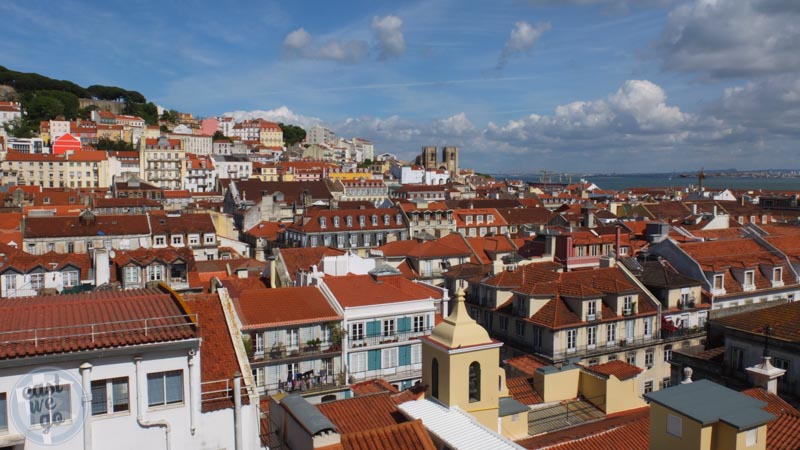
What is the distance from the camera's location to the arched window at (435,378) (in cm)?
1375

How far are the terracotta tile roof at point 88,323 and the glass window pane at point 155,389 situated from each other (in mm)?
801

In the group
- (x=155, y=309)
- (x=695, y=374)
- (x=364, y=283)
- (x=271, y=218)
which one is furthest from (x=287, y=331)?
(x=271, y=218)

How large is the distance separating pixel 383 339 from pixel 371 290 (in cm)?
282

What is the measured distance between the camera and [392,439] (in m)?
10.9

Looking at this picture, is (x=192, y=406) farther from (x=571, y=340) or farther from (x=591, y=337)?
(x=591, y=337)

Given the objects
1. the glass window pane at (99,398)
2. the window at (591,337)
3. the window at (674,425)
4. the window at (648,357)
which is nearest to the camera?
the glass window pane at (99,398)

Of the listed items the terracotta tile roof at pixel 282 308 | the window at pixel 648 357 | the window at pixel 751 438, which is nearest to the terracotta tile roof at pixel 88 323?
the window at pixel 751 438

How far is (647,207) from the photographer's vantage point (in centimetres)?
8256

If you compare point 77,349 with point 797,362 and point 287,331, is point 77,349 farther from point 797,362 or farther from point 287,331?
point 797,362

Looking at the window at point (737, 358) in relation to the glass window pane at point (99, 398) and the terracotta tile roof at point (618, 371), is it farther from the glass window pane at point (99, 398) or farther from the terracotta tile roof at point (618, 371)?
the glass window pane at point (99, 398)

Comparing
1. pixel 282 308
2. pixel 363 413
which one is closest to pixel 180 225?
pixel 282 308

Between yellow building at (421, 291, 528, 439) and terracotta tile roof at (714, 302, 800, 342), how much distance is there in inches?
585

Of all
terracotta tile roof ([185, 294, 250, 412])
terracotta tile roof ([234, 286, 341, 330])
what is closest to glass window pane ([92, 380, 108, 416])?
terracotta tile roof ([185, 294, 250, 412])

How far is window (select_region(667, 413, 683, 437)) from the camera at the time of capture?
11.5 meters
